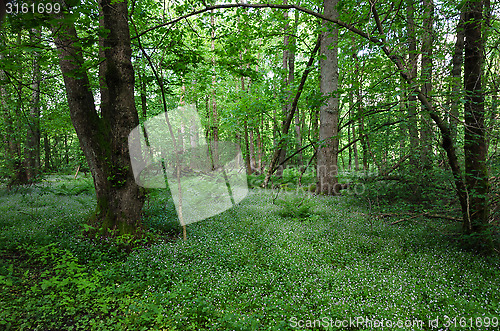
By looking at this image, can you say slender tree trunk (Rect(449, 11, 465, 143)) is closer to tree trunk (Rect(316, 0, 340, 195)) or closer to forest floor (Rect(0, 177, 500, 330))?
forest floor (Rect(0, 177, 500, 330))

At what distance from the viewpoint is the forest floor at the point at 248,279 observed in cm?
335

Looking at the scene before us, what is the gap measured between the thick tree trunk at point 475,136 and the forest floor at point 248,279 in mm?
909

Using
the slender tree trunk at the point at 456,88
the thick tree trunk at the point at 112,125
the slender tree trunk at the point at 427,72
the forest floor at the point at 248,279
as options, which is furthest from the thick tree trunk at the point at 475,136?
the thick tree trunk at the point at 112,125

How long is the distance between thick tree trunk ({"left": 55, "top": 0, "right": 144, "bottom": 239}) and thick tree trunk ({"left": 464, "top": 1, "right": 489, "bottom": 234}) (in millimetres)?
7104

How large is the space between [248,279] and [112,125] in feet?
15.0

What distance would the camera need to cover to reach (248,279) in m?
4.32

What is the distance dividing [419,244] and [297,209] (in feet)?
11.4

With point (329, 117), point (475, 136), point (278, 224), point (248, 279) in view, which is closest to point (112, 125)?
point (248, 279)

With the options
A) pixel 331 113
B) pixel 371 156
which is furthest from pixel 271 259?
pixel 331 113

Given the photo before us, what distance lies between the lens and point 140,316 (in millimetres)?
3443

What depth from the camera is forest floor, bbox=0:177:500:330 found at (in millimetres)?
3351

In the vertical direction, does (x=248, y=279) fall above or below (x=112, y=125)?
below

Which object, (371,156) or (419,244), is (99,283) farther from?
(371,156)

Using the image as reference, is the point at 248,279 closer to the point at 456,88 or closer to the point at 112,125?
the point at 112,125
